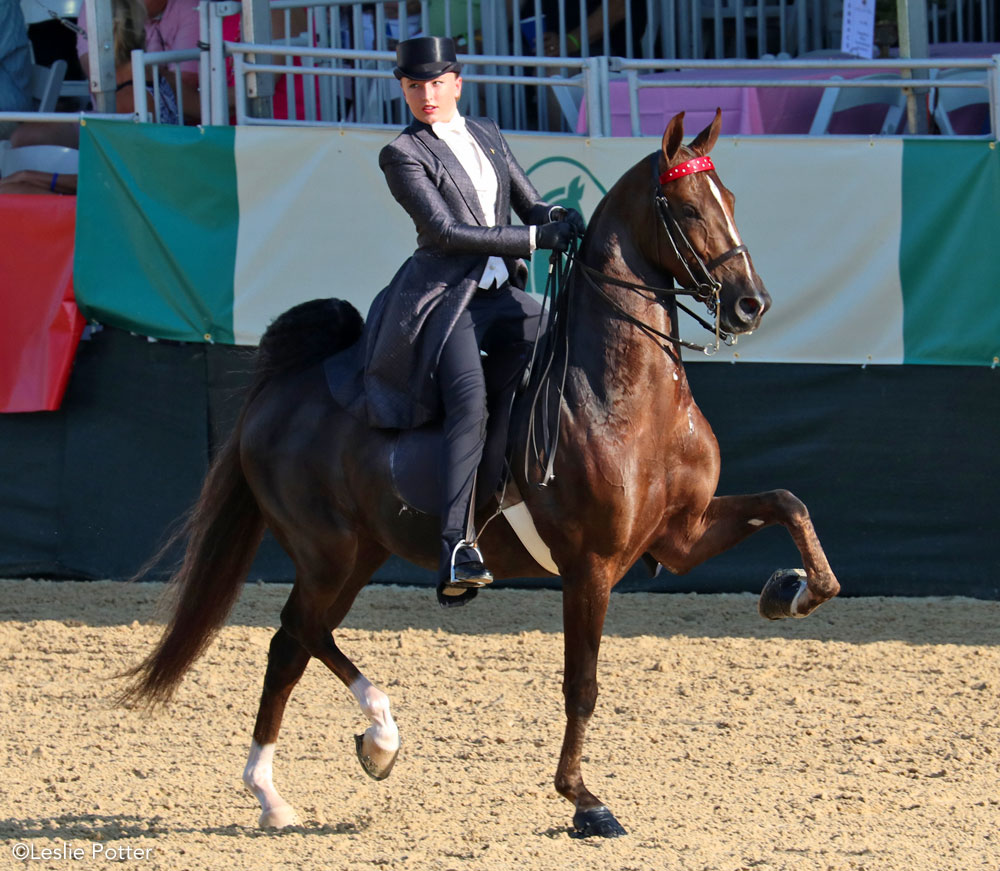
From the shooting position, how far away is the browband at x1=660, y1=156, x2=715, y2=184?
438 cm

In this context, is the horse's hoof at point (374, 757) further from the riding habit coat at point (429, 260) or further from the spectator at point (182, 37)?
the spectator at point (182, 37)

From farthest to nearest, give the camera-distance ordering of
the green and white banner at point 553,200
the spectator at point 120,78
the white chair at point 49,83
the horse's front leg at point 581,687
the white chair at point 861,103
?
the white chair at point 49,83, the spectator at point 120,78, the white chair at point 861,103, the green and white banner at point 553,200, the horse's front leg at point 581,687

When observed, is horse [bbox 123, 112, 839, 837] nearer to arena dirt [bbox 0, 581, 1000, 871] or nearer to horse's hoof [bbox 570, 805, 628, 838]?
horse's hoof [bbox 570, 805, 628, 838]

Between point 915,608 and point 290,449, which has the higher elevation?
point 290,449

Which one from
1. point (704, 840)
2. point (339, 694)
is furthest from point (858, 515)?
point (704, 840)

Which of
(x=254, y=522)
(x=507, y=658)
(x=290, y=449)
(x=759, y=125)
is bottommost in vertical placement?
(x=507, y=658)

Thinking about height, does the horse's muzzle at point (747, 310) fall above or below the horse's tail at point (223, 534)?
above

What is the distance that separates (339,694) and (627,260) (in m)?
2.91

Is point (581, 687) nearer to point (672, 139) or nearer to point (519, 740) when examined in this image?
point (519, 740)

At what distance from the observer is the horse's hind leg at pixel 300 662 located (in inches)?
195

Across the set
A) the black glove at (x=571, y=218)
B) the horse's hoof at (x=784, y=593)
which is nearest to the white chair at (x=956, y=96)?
the black glove at (x=571, y=218)

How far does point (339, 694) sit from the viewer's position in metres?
6.56

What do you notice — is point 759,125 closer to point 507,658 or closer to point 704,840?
point 507,658

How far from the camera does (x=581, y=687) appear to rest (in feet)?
15.2
